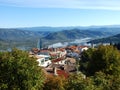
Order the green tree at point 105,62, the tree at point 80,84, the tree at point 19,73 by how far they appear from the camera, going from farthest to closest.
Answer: the green tree at point 105,62 → the tree at point 19,73 → the tree at point 80,84

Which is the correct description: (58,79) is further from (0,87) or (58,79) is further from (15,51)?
(0,87)

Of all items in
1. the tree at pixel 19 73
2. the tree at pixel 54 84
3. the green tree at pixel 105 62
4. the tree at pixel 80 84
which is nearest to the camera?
the tree at pixel 80 84

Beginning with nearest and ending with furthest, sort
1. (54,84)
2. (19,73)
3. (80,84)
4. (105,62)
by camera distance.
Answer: (80,84), (19,73), (54,84), (105,62)

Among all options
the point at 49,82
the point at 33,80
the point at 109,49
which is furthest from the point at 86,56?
the point at 33,80

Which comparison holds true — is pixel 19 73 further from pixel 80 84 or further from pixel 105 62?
pixel 105 62

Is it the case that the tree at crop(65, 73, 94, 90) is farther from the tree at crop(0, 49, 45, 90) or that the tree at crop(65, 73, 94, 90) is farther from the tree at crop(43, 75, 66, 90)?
the tree at crop(43, 75, 66, 90)

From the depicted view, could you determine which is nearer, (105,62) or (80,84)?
(80,84)

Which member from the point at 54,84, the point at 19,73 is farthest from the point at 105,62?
the point at 19,73

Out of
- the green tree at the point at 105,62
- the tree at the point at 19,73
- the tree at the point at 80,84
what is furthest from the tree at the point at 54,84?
the green tree at the point at 105,62

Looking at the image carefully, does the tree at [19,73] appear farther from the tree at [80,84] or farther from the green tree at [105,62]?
the green tree at [105,62]
